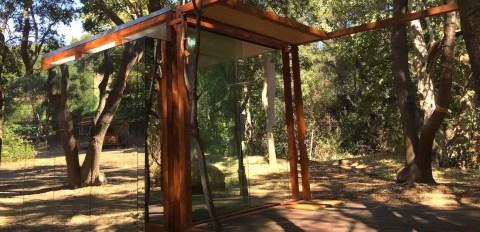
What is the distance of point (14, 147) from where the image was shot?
9.02 m

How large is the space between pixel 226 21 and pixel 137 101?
180 cm

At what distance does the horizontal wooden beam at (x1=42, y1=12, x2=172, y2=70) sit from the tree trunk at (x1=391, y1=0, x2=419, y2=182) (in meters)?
6.31

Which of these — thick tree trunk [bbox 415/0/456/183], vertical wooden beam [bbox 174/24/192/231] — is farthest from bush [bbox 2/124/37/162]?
thick tree trunk [bbox 415/0/456/183]

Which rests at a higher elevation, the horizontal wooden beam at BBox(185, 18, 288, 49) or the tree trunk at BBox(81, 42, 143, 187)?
the horizontal wooden beam at BBox(185, 18, 288, 49)

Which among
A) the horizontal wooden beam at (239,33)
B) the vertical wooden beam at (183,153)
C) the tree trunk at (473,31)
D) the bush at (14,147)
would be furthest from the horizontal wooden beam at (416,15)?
the bush at (14,147)

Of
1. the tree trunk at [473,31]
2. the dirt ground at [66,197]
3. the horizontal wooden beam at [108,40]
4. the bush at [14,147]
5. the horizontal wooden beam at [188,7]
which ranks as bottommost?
the dirt ground at [66,197]

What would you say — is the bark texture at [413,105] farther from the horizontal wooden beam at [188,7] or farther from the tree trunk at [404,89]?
the horizontal wooden beam at [188,7]

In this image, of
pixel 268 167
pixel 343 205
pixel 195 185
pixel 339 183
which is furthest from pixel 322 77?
pixel 195 185

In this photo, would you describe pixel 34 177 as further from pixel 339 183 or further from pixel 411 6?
pixel 411 6

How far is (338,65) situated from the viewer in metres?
24.9

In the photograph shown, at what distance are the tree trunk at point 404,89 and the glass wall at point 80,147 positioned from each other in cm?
670

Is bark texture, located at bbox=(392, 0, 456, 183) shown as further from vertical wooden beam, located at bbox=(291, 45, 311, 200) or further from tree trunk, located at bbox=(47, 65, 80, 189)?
tree trunk, located at bbox=(47, 65, 80, 189)

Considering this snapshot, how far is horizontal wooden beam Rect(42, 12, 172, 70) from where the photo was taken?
5918 millimetres

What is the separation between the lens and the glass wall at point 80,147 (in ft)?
19.0
